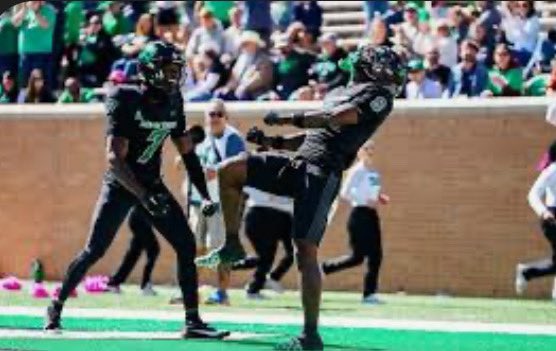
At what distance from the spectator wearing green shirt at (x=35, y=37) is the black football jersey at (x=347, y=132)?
11.3 metres

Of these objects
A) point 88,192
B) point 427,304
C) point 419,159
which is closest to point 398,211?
point 419,159

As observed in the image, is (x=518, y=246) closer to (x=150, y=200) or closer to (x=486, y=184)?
(x=486, y=184)

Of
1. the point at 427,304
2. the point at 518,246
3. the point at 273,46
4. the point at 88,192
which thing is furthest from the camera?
the point at 273,46

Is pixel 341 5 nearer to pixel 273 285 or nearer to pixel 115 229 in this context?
pixel 273 285

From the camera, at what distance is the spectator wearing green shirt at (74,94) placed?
824 inches

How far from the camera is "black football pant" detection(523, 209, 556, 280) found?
50.5ft

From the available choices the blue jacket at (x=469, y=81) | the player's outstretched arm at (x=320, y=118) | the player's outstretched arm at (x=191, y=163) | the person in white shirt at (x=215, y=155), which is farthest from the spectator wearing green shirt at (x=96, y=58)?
the player's outstretched arm at (x=320, y=118)

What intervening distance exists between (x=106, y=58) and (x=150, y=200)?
1131cm

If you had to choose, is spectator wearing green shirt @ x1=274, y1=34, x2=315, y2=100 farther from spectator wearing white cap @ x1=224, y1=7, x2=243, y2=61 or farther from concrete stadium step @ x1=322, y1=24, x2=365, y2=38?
concrete stadium step @ x1=322, y1=24, x2=365, y2=38

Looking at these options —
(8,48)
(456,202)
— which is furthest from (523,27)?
(8,48)

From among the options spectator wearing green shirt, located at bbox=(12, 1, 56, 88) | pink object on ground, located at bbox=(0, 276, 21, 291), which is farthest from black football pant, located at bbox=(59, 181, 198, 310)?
spectator wearing green shirt, located at bbox=(12, 1, 56, 88)

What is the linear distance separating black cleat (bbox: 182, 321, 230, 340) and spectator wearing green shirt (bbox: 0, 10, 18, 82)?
36.6 feet

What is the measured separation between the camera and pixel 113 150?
38.5 feet

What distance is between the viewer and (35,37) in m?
22.2
